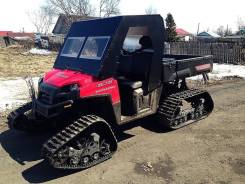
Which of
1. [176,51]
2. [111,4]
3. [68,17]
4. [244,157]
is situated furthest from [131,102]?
[111,4]

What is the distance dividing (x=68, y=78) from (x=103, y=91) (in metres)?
0.66

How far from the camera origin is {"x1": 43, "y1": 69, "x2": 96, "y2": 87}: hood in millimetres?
5926

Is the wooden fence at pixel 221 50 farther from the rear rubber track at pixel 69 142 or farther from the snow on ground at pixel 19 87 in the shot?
the rear rubber track at pixel 69 142

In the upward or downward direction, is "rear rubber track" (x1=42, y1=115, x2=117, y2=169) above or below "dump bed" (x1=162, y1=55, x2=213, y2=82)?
below

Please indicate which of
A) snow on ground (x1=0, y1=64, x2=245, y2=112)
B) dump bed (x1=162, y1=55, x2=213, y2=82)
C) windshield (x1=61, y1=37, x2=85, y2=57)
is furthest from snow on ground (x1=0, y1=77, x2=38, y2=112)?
dump bed (x1=162, y1=55, x2=213, y2=82)

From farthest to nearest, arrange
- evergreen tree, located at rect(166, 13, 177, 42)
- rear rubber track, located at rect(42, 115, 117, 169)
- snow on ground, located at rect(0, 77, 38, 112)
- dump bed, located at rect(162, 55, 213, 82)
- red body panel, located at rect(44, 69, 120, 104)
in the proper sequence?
evergreen tree, located at rect(166, 13, 177, 42) → snow on ground, located at rect(0, 77, 38, 112) → dump bed, located at rect(162, 55, 213, 82) → red body panel, located at rect(44, 69, 120, 104) → rear rubber track, located at rect(42, 115, 117, 169)

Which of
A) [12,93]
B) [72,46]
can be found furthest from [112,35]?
[12,93]

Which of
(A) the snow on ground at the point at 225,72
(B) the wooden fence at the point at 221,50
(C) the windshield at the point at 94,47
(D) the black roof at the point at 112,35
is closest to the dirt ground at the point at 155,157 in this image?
(D) the black roof at the point at 112,35

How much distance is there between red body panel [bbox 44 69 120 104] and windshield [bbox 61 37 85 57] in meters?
0.67

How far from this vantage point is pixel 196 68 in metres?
8.17

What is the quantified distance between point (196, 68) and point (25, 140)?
4196 mm

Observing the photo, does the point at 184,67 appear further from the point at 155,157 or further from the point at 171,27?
the point at 171,27

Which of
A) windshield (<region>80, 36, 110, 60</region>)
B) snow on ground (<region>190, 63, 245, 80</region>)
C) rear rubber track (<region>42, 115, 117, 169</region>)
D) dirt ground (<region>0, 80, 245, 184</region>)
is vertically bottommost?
snow on ground (<region>190, 63, 245, 80</region>)

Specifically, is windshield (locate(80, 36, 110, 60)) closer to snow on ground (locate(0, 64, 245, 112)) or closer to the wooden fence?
snow on ground (locate(0, 64, 245, 112))
